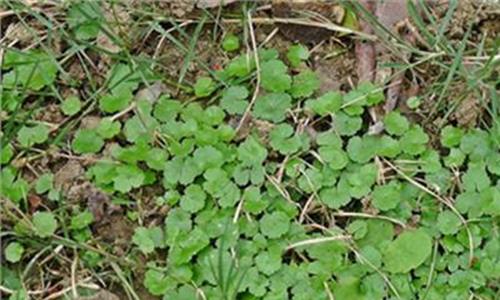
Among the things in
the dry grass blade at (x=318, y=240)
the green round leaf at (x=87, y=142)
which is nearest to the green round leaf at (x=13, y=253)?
the green round leaf at (x=87, y=142)

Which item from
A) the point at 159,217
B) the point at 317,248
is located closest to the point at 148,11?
the point at 159,217

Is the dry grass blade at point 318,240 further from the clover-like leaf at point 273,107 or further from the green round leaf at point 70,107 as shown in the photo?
the green round leaf at point 70,107

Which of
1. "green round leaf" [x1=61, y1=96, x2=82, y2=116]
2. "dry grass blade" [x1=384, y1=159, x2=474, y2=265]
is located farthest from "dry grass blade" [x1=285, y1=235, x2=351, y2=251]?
"green round leaf" [x1=61, y1=96, x2=82, y2=116]

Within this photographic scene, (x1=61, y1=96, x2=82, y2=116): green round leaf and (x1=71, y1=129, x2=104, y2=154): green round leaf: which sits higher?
(x1=61, y1=96, x2=82, y2=116): green round leaf

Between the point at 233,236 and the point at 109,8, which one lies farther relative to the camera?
the point at 109,8

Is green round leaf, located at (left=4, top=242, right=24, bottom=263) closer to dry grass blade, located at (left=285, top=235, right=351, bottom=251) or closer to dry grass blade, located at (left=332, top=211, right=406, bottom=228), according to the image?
dry grass blade, located at (left=285, top=235, right=351, bottom=251)

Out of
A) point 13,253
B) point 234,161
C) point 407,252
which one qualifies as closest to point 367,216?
point 407,252

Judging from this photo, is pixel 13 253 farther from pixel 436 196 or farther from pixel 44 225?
pixel 436 196

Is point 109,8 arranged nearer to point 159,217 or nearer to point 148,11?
point 148,11
